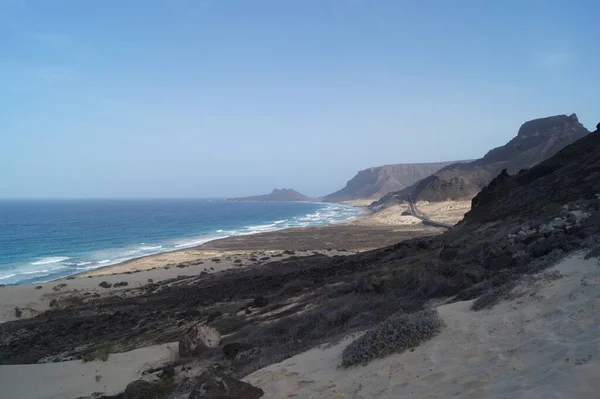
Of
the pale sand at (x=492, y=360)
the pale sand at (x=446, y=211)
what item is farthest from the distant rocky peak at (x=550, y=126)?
the pale sand at (x=492, y=360)

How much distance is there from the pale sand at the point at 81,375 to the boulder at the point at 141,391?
50.1 inches

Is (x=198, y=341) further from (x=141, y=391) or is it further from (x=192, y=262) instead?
(x=192, y=262)

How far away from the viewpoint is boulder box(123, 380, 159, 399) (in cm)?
790

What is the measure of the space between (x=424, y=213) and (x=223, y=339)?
69609mm

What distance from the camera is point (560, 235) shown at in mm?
10859

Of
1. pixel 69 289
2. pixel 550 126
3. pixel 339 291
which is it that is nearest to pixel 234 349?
pixel 339 291

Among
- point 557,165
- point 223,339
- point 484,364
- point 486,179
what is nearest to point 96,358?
point 223,339

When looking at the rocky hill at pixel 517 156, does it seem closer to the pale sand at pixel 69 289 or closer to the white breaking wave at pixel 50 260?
the pale sand at pixel 69 289

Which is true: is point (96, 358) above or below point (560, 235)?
below

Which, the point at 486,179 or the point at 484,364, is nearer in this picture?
the point at 484,364

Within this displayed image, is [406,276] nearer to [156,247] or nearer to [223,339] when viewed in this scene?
[223,339]

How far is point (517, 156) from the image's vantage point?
89.4 metres

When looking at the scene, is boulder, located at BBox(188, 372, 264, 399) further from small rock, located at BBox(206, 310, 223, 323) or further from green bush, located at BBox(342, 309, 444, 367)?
small rock, located at BBox(206, 310, 223, 323)

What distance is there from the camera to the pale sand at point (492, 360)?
12.5 feet
